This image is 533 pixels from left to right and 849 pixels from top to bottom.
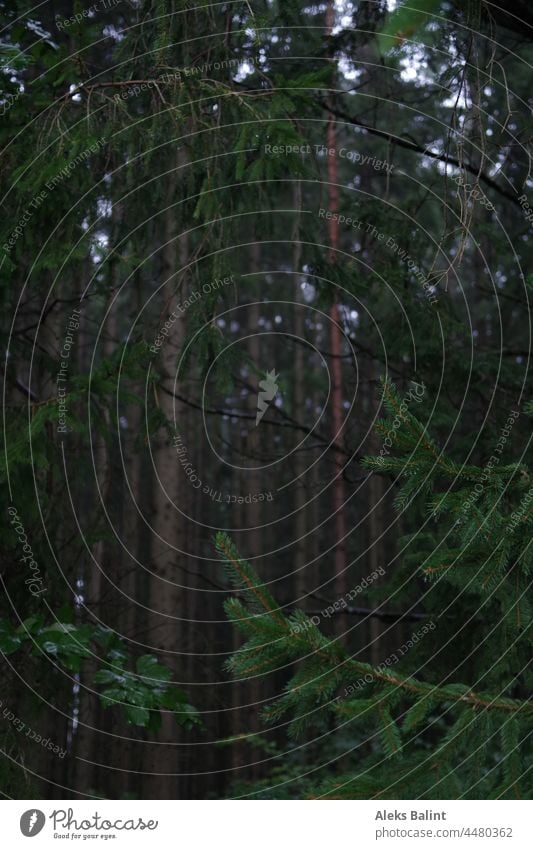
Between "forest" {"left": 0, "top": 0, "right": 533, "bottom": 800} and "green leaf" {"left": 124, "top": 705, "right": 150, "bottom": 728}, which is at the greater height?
"forest" {"left": 0, "top": 0, "right": 533, "bottom": 800}

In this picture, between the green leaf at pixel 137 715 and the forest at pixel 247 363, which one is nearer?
the forest at pixel 247 363

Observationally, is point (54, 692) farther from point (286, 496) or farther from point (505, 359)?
point (286, 496)

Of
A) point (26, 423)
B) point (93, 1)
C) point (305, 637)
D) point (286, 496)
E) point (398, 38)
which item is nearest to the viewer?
point (398, 38)

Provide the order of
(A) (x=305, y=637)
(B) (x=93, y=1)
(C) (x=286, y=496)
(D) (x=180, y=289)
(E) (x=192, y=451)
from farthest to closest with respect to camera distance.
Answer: (C) (x=286, y=496) < (E) (x=192, y=451) < (B) (x=93, y=1) < (D) (x=180, y=289) < (A) (x=305, y=637)

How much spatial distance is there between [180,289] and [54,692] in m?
2.68

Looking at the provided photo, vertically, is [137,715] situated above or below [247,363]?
below

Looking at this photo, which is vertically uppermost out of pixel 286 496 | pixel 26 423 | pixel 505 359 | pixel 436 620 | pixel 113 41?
pixel 286 496

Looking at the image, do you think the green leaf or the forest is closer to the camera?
the forest

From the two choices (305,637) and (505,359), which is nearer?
(305,637)

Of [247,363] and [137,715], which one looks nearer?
[137,715]

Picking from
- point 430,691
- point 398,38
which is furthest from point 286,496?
point 398,38

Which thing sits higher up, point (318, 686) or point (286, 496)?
point (286, 496)

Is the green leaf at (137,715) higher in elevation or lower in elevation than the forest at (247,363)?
lower

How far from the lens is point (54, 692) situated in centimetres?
473
